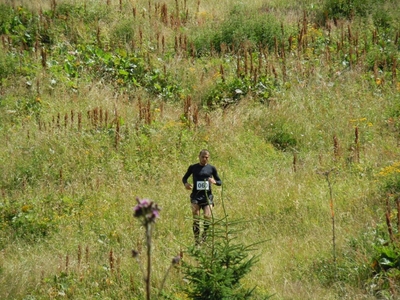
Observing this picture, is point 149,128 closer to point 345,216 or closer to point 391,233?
point 345,216

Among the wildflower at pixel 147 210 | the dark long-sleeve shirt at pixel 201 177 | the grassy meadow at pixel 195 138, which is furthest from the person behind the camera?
the dark long-sleeve shirt at pixel 201 177

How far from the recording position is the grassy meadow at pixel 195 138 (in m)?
9.55

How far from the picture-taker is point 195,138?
13695mm

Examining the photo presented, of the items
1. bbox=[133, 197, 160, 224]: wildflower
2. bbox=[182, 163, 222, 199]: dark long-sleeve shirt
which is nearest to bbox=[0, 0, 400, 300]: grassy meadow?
bbox=[182, 163, 222, 199]: dark long-sleeve shirt

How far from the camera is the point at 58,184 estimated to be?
1255 cm

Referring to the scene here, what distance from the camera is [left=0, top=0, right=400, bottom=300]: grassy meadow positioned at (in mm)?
9547

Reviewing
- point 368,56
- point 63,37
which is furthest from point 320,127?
point 63,37

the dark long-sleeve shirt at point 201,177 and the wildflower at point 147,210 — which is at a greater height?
the wildflower at point 147,210

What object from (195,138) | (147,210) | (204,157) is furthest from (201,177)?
(147,210)

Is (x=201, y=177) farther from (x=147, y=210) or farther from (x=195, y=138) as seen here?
(x=147, y=210)

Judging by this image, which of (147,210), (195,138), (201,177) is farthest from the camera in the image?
(195,138)

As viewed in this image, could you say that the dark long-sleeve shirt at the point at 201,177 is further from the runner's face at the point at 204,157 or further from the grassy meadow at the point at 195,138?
the grassy meadow at the point at 195,138

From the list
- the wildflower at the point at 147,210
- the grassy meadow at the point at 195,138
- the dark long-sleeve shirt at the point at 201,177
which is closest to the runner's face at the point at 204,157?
the dark long-sleeve shirt at the point at 201,177

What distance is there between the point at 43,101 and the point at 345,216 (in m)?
7.34
